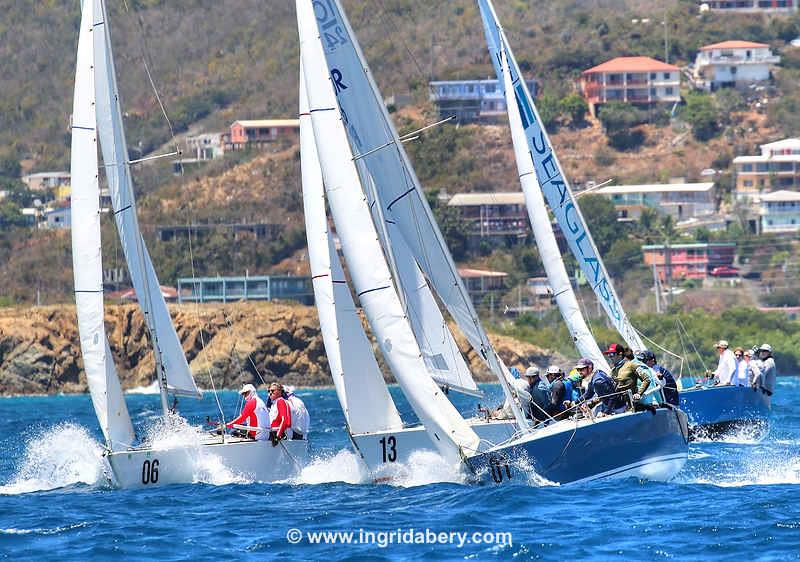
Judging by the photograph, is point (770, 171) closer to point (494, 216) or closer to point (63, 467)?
point (494, 216)

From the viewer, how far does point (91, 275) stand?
24406mm

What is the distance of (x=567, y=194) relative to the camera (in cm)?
3219

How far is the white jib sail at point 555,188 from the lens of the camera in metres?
31.9

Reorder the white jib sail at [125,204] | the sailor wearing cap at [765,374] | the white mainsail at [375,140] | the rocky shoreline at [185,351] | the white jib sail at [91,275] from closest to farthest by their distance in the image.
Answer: the white mainsail at [375,140] → the white jib sail at [91,275] → the white jib sail at [125,204] → the sailor wearing cap at [765,374] → the rocky shoreline at [185,351]

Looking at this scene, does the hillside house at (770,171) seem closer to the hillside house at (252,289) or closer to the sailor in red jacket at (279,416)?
the hillside house at (252,289)

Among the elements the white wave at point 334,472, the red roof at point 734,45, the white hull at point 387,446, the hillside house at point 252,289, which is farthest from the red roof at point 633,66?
the white hull at point 387,446

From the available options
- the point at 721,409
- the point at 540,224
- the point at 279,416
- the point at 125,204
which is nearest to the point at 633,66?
the point at 540,224

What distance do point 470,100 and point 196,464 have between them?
363ft

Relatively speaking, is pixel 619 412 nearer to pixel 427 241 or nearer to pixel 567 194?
pixel 427 241

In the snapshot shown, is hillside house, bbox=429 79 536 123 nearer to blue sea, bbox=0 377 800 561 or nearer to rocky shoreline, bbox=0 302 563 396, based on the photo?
rocky shoreline, bbox=0 302 563 396

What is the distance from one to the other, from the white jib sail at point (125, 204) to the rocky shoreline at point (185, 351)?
55.1 meters

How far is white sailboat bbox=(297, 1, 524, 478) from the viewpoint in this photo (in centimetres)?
2123

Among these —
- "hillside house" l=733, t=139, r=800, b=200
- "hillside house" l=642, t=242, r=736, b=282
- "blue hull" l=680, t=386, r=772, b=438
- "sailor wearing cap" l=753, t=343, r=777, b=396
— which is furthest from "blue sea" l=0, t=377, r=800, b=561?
"hillside house" l=733, t=139, r=800, b=200

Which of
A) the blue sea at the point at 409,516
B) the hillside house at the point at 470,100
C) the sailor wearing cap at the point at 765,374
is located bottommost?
the blue sea at the point at 409,516
